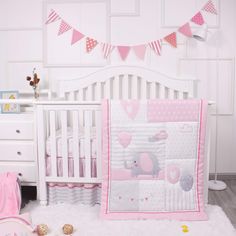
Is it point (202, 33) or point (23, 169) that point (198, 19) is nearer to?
point (202, 33)

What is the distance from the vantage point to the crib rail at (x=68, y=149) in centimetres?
208

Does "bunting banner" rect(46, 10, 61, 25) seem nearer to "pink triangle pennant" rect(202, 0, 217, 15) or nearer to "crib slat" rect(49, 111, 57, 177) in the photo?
"crib slat" rect(49, 111, 57, 177)

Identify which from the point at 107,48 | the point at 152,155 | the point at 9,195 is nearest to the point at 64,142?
the point at 9,195

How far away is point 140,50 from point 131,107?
0.92 m

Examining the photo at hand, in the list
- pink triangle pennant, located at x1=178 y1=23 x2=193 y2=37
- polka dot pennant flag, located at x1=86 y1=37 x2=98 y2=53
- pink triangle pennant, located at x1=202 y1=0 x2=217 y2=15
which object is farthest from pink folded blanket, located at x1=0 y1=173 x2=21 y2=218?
pink triangle pennant, located at x1=202 y1=0 x2=217 y2=15

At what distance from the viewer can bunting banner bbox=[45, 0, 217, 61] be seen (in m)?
2.69

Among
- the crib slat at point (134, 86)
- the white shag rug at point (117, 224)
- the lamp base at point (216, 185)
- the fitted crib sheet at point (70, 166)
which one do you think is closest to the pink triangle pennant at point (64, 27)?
the crib slat at point (134, 86)

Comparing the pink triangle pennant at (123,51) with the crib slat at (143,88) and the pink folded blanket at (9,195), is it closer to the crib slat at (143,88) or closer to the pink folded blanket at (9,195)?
the crib slat at (143,88)

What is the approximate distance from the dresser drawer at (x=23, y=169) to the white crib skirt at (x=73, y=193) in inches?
5.5

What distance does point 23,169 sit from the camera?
221 centimetres

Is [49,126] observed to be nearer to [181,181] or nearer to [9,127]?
[9,127]

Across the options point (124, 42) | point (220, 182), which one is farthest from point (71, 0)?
point (220, 182)

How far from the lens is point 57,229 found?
6.02ft

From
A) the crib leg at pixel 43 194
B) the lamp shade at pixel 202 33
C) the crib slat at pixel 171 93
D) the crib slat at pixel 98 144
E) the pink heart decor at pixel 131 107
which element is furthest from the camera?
the crib slat at pixel 171 93
